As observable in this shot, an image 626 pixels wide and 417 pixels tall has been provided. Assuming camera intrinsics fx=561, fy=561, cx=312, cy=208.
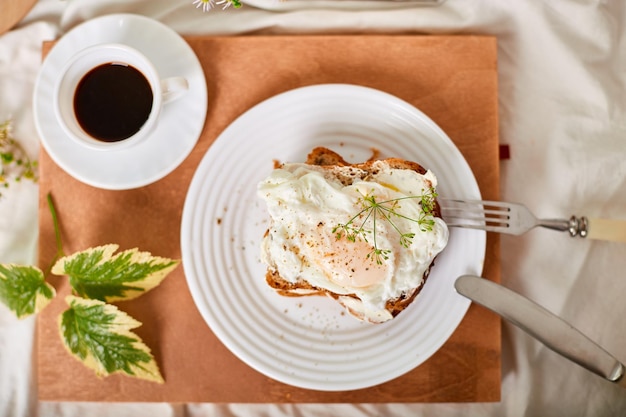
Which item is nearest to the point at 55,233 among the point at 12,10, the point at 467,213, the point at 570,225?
the point at 12,10

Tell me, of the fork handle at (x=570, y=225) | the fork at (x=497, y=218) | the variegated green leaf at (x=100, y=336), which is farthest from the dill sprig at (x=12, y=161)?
the fork handle at (x=570, y=225)

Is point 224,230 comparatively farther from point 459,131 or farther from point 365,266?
point 459,131

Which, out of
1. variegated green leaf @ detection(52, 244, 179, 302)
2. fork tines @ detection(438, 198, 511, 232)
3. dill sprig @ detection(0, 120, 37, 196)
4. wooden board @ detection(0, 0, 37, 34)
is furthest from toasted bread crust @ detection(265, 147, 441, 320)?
wooden board @ detection(0, 0, 37, 34)

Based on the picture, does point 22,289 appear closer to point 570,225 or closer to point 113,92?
point 113,92

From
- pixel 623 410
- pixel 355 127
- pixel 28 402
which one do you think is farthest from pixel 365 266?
pixel 28 402

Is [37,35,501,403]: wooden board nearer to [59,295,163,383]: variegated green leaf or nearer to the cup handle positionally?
[59,295,163,383]: variegated green leaf

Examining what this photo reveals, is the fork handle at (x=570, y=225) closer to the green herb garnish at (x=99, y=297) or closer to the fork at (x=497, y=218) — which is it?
the fork at (x=497, y=218)

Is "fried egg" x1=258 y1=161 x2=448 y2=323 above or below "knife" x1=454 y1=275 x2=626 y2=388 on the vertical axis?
above
